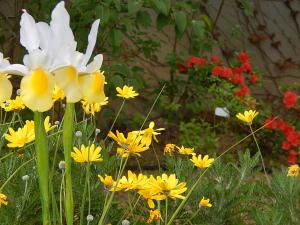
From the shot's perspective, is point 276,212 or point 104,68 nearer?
point 276,212

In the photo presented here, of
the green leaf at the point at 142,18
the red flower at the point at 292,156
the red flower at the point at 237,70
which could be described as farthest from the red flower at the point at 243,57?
the green leaf at the point at 142,18

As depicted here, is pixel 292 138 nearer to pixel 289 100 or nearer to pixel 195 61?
pixel 289 100

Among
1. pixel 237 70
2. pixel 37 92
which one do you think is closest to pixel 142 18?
pixel 237 70

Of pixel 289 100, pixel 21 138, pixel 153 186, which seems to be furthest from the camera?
pixel 289 100

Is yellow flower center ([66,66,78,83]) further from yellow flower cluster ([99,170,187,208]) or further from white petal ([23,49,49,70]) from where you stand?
yellow flower cluster ([99,170,187,208])

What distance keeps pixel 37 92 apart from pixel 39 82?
2 cm

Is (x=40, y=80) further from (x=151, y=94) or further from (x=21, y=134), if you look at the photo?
(x=151, y=94)

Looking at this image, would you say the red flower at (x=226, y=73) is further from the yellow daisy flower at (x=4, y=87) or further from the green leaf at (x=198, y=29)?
the yellow daisy flower at (x=4, y=87)

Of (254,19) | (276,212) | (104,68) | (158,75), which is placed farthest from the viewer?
(254,19)

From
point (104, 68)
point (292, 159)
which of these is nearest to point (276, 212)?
point (104, 68)

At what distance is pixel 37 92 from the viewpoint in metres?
0.99

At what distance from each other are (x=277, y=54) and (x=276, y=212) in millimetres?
4802

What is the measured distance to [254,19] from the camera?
6051 millimetres

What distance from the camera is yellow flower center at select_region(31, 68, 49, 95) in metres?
0.99
